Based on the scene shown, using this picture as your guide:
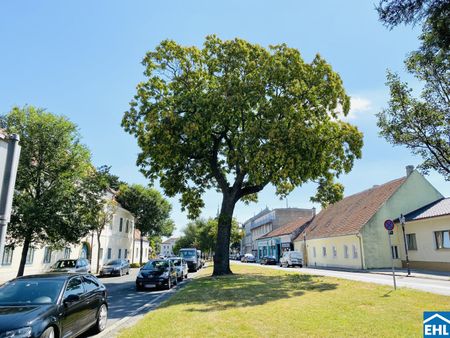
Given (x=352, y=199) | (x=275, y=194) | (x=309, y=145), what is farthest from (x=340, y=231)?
(x=309, y=145)

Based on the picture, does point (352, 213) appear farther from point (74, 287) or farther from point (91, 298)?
point (74, 287)

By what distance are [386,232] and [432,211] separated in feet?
14.6

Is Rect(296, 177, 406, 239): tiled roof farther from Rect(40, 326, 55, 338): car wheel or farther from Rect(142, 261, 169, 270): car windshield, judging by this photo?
Rect(40, 326, 55, 338): car wheel

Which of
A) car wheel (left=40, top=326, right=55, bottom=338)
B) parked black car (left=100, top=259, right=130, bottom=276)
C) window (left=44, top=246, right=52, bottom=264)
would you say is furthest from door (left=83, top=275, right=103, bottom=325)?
parked black car (left=100, top=259, right=130, bottom=276)

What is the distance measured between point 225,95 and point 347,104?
849 centimetres

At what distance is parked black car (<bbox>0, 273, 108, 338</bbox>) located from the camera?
6.03 meters

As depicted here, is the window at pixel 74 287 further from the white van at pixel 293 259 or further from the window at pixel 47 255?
the white van at pixel 293 259

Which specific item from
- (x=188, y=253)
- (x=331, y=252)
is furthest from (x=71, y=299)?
(x=188, y=253)

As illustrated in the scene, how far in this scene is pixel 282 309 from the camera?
10.4m

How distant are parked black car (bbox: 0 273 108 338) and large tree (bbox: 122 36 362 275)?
39.8 feet

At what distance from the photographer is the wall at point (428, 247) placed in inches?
1004

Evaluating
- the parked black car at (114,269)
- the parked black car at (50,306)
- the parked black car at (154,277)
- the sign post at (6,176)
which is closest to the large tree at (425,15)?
the sign post at (6,176)

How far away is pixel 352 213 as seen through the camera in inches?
1460

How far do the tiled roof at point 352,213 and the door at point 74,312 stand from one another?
27.7 meters
